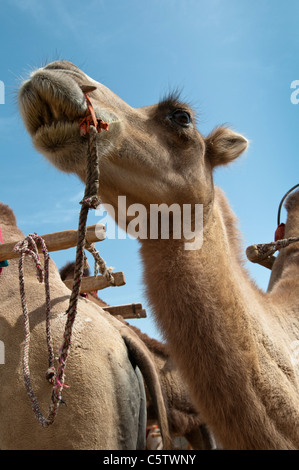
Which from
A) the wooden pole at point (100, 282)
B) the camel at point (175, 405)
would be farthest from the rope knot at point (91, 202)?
the camel at point (175, 405)

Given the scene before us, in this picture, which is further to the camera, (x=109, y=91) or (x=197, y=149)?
(x=197, y=149)

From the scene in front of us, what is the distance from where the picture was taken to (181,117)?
2953mm

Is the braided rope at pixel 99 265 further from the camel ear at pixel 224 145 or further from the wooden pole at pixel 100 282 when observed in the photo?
the camel ear at pixel 224 145

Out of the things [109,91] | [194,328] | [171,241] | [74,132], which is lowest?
[194,328]

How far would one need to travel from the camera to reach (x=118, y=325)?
3.94 metres

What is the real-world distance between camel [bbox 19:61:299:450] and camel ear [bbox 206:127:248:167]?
13 centimetres

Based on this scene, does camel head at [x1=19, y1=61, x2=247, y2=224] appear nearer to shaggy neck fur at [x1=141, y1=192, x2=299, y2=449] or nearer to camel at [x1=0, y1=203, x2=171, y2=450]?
shaggy neck fur at [x1=141, y1=192, x2=299, y2=449]

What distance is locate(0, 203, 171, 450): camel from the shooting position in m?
2.80

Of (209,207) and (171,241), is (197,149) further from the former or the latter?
(171,241)

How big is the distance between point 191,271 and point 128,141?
89 cm

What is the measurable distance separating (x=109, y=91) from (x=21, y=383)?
211 centimetres

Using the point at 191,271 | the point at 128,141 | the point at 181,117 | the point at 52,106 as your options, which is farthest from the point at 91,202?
the point at 181,117

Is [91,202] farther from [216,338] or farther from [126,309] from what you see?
[126,309]

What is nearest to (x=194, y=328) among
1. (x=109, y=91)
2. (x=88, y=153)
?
(x=88, y=153)
